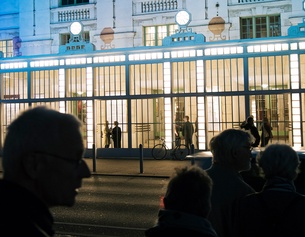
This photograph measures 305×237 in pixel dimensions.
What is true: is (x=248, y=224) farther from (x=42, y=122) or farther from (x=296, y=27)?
(x=296, y=27)

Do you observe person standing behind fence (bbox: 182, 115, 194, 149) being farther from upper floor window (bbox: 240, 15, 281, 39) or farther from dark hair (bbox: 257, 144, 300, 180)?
dark hair (bbox: 257, 144, 300, 180)

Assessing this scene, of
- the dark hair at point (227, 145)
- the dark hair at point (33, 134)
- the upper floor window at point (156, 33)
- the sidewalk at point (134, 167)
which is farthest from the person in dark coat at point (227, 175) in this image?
the upper floor window at point (156, 33)

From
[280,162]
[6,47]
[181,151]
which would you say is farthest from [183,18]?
[280,162]

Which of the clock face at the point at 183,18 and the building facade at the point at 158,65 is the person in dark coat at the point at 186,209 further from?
the clock face at the point at 183,18

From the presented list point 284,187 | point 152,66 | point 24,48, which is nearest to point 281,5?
point 152,66

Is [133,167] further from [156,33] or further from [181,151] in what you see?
[156,33]

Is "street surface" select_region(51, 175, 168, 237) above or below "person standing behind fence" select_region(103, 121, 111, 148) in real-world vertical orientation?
below

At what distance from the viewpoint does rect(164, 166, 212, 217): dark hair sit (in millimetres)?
2463

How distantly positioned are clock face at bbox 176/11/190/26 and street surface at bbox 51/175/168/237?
9.05 meters

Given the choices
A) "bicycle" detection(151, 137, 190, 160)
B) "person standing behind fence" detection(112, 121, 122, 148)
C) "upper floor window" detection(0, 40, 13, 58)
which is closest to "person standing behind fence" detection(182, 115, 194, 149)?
"bicycle" detection(151, 137, 190, 160)

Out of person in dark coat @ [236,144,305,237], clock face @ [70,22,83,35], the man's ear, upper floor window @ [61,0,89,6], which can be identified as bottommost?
person in dark coat @ [236,144,305,237]

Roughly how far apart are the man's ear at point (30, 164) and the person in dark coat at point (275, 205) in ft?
6.30

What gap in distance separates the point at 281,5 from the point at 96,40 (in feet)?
30.7

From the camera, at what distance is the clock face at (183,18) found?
20.1m
